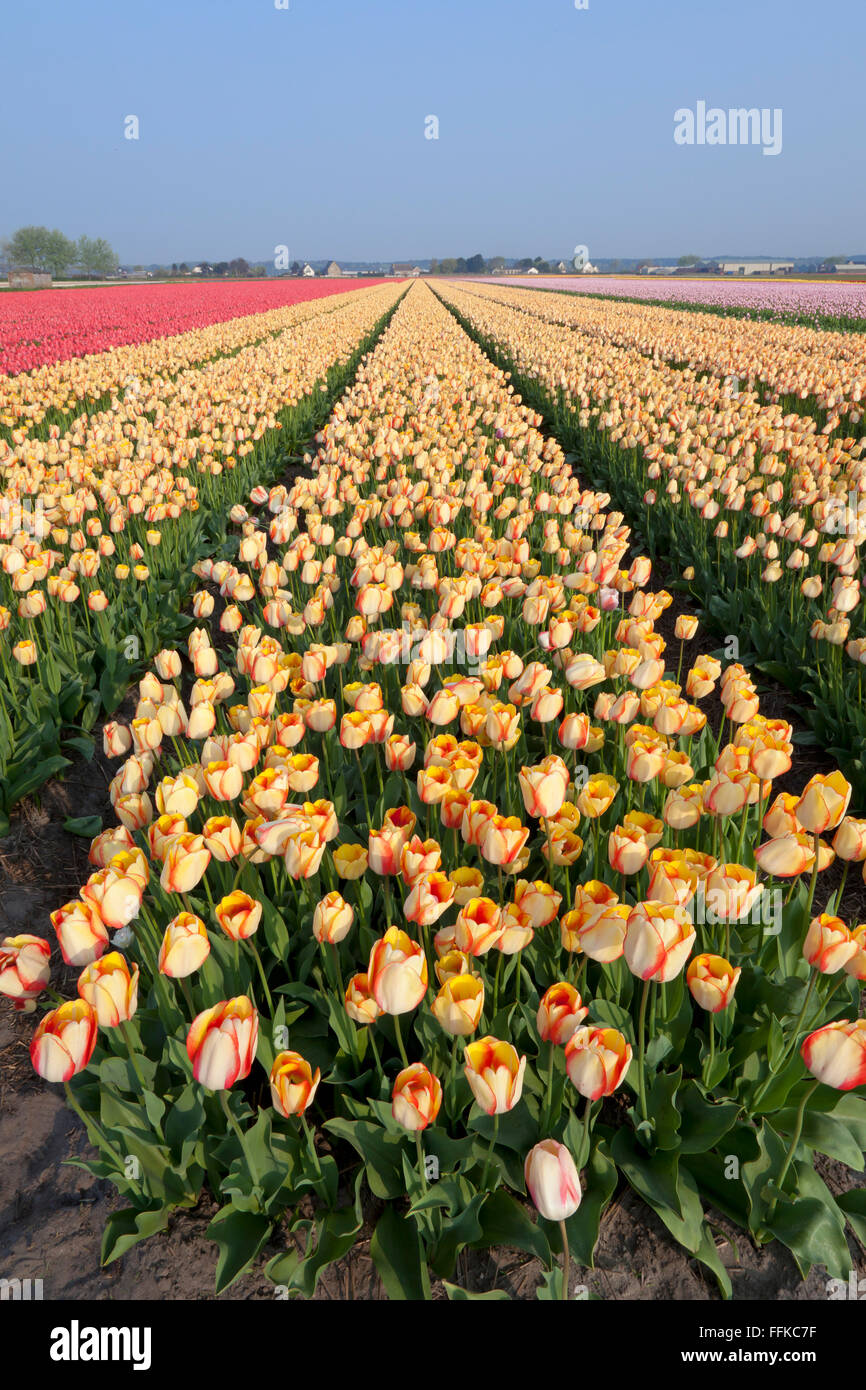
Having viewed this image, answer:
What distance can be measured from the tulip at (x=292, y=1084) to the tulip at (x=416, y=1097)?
0.59 ft

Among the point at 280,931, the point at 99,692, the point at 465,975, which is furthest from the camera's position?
the point at 99,692

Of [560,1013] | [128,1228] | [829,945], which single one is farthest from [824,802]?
[128,1228]

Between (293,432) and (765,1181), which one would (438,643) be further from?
(293,432)

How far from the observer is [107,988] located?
167 cm

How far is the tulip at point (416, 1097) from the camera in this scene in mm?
1562

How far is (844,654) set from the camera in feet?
15.4

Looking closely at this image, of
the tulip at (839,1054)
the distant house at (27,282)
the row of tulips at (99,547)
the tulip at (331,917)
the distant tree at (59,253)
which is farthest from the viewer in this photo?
the distant tree at (59,253)

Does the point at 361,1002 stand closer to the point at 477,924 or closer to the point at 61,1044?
the point at 477,924

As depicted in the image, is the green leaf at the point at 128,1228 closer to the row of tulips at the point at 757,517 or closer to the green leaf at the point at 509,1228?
the green leaf at the point at 509,1228

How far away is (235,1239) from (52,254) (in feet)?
418

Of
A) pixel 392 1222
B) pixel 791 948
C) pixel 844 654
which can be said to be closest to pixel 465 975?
pixel 392 1222

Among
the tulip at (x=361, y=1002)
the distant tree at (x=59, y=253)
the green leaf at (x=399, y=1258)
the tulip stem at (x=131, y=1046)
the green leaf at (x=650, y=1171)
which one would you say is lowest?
the green leaf at (x=399, y=1258)

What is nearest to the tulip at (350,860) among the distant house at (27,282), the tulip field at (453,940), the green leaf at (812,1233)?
the tulip field at (453,940)
